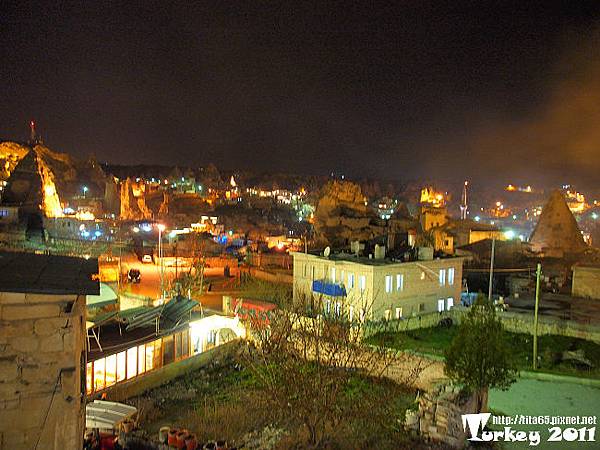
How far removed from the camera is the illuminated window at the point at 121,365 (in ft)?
50.8

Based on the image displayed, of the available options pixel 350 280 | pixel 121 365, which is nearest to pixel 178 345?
pixel 121 365

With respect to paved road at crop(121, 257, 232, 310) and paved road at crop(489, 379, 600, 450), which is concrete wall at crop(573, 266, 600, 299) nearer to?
paved road at crop(489, 379, 600, 450)

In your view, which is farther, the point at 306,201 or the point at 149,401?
the point at 306,201

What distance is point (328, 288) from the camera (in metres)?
24.7

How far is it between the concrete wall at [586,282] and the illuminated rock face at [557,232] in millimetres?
17432

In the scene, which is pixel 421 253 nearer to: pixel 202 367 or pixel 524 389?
pixel 524 389

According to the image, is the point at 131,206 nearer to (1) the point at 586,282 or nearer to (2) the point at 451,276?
(2) the point at 451,276

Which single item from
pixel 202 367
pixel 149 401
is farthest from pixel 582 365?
pixel 149 401

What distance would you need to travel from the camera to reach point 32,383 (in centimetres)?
580

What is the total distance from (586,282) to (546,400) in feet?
52.0

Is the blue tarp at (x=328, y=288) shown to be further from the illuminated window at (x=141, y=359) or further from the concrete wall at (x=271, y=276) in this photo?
the illuminated window at (x=141, y=359)

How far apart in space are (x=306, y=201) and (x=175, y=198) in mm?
36379

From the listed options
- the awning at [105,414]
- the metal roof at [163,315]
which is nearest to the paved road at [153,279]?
the metal roof at [163,315]

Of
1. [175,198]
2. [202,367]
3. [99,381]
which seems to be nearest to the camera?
[99,381]
